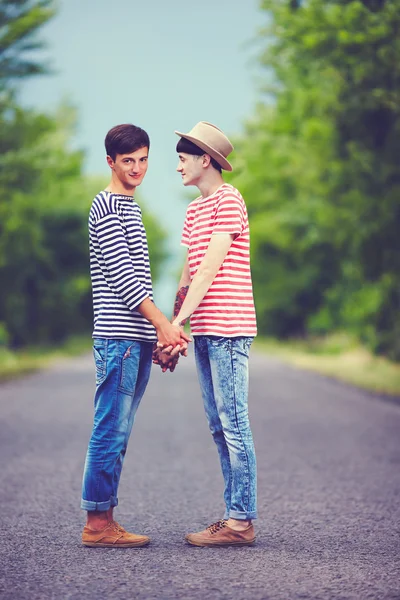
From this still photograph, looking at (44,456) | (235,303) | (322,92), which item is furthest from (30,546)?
(322,92)

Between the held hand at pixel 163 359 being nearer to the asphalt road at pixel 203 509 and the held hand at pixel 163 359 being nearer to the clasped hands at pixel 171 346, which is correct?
the clasped hands at pixel 171 346

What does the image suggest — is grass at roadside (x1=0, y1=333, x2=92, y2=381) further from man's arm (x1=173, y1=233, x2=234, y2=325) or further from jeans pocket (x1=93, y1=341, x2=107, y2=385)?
man's arm (x1=173, y1=233, x2=234, y2=325)

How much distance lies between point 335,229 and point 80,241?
51.3 ft

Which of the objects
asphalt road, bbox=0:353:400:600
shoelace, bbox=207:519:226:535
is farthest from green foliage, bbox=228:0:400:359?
shoelace, bbox=207:519:226:535

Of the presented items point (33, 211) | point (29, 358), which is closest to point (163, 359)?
point (33, 211)

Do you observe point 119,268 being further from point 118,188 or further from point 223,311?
point 223,311

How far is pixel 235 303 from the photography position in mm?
4613

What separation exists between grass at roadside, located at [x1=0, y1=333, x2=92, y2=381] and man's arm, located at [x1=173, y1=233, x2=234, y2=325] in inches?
600

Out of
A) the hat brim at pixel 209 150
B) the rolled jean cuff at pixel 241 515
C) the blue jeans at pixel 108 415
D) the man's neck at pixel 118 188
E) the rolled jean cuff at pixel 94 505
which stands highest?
the hat brim at pixel 209 150

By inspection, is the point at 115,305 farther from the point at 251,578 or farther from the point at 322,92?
the point at 322,92

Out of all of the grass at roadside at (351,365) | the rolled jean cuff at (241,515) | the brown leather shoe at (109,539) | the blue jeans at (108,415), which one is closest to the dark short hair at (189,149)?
the blue jeans at (108,415)

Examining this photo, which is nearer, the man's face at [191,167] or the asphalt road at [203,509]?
the asphalt road at [203,509]

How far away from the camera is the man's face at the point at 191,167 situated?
475cm

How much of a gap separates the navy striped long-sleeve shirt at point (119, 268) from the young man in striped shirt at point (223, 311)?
0.75 feet
